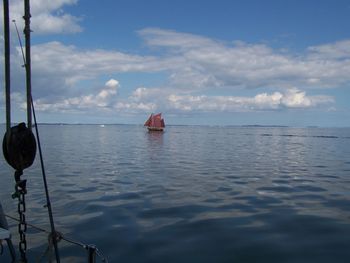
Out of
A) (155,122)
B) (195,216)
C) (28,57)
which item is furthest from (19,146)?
(155,122)

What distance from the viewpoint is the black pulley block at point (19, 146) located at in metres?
6.51

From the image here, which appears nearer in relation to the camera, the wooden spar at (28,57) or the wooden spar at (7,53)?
the wooden spar at (7,53)

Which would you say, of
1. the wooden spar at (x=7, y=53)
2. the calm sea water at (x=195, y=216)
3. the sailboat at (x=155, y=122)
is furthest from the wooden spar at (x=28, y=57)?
the sailboat at (x=155, y=122)

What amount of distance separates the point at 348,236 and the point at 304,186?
39.7 feet

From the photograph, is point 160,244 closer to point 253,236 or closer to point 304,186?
point 253,236

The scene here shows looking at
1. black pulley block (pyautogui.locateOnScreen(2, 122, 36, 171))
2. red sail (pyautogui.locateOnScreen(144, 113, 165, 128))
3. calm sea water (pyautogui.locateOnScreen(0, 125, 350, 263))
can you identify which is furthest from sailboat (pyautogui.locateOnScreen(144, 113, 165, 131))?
black pulley block (pyautogui.locateOnScreen(2, 122, 36, 171))

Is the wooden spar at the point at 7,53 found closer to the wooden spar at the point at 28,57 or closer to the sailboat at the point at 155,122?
the wooden spar at the point at 28,57

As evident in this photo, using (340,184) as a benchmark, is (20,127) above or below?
above

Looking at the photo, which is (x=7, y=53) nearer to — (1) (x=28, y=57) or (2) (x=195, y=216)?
(1) (x=28, y=57)

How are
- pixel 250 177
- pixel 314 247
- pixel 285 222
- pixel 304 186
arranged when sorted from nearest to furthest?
pixel 314 247 → pixel 285 222 → pixel 304 186 → pixel 250 177

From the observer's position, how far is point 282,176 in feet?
103

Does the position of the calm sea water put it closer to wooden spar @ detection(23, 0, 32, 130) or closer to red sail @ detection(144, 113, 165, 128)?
wooden spar @ detection(23, 0, 32, 130)

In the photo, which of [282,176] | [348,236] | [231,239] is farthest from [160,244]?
[282,176]

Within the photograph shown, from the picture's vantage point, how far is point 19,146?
6566 millimetres
